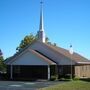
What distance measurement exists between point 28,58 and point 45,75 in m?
3.94

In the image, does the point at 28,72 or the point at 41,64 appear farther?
the point at 28,72

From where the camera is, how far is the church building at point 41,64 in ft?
177

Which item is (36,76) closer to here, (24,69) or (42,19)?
(24,69)

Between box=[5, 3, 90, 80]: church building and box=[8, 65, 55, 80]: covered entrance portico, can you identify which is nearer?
box=[5, 3, 90, 80]: church building

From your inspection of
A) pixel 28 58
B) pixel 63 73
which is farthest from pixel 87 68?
pixel 28 58

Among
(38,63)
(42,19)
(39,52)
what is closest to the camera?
(38,63)

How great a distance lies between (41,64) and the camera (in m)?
53.3

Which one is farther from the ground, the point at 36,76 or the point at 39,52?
the point at 39,52

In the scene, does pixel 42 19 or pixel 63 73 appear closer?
pixel 63 73

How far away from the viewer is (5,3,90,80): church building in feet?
177

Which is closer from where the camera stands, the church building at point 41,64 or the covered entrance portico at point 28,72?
the church building at point 41,64

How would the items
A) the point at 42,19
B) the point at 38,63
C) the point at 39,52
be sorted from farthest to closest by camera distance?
the point at 42,19
the point at 39,52
the point at 38,63

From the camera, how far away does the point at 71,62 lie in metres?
53.9

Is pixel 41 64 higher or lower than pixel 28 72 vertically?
higher
